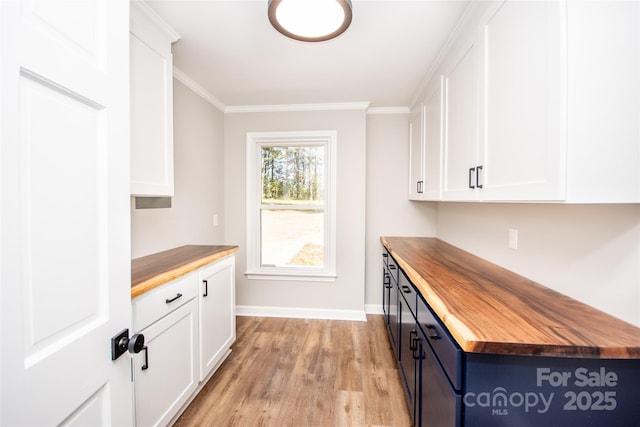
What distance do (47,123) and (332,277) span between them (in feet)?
9.29

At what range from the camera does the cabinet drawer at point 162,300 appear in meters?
1.29

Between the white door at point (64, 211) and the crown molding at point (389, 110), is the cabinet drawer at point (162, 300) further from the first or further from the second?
the crown molding at point (389, 110)

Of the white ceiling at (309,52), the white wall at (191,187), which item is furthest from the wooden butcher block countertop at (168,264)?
the white ceiling at (309,52)

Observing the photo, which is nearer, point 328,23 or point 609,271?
point 609,271

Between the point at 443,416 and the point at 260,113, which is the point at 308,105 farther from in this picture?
the point at 443,416

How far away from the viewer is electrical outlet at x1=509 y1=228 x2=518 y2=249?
1.59 m

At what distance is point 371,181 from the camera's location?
3.30 m

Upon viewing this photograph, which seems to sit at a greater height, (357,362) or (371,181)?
(371,181)

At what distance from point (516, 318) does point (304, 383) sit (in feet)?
5.25

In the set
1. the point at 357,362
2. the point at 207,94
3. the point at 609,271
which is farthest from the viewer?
the point at 207,94

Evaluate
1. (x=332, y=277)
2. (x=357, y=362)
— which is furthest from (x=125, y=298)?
(x=332, y=277)

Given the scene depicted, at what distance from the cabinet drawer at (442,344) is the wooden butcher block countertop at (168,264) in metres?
1.33

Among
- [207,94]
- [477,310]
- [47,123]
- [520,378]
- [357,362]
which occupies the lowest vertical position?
[357,362]

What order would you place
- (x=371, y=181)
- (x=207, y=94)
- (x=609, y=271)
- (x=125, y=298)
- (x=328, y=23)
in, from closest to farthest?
(x=125, y=298) < (x=609, y=271) < (x=328, y=23) < (x=207, y=94) < (x=371, y=181)
